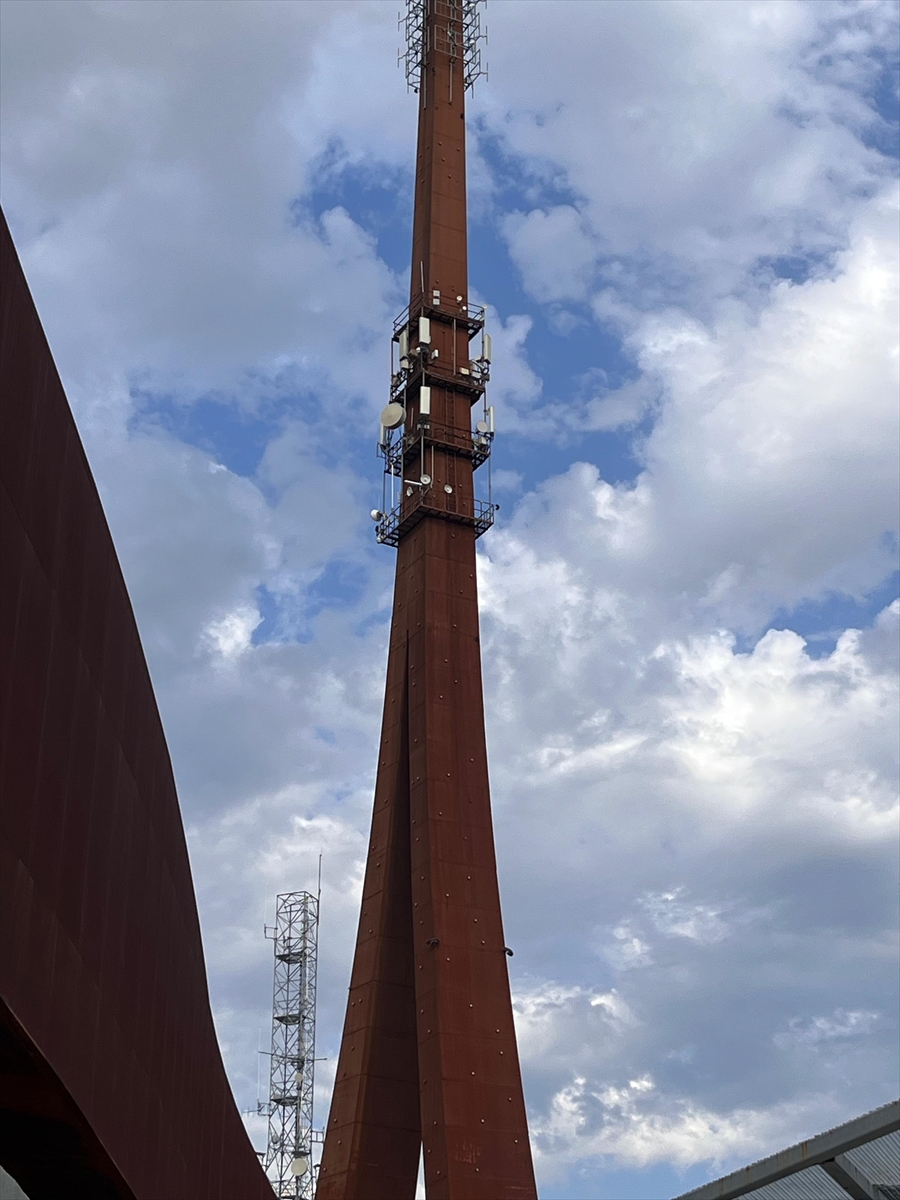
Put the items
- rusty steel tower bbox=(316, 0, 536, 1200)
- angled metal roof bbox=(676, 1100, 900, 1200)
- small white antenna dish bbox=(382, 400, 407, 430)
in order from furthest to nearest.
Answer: small white antenna dish bbox=(382, 400, 407, 430)
rusty steel tower bbox=(316, 0, 536, 1200)
angled metal roof bbox=(676, 1100, 900, 1200)

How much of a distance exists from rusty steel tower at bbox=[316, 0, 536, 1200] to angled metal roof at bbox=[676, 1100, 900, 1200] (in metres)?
20.4

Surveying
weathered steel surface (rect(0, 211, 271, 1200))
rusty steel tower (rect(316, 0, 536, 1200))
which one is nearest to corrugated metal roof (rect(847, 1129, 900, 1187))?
weathered steel surface (rect(0, 211, 271, 1200))

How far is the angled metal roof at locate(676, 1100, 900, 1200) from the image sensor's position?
12.1 meters

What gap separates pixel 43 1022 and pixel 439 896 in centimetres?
2263

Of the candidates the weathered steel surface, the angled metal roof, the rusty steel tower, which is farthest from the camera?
the rusty steel tower

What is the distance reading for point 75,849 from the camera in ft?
43.5

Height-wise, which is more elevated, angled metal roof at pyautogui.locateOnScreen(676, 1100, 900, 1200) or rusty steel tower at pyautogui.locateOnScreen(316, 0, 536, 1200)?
rusty steel tower at pyautogui.locateOnScreen(316, 0, 536, 1200)

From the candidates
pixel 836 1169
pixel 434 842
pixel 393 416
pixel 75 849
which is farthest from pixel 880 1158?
pixel 393 416

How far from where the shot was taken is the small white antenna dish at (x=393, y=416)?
1531 inches

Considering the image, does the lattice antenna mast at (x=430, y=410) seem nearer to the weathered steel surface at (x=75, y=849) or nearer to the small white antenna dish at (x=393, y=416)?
the small white antenna dish at (x=393, y=416)

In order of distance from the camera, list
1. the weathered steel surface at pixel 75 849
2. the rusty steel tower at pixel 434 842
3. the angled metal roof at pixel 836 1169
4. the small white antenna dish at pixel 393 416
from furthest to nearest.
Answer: the small white antenna dish at pixel 393 416, the rusty steel tower at pixel 434 842, the angled metal roof at pixel 836 1169, the weathered steel surface at pixel 75 849

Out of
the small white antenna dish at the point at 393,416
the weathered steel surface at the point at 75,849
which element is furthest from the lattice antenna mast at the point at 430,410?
the weathered steel surface at the point at 75,849

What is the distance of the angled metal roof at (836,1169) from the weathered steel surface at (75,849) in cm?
533

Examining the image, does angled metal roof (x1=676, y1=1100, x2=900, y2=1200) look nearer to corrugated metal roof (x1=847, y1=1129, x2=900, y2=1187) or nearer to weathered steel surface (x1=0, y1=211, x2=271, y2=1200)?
corrugated metal roof (x1=847, y1=1129, x2=900, y2=1187)
